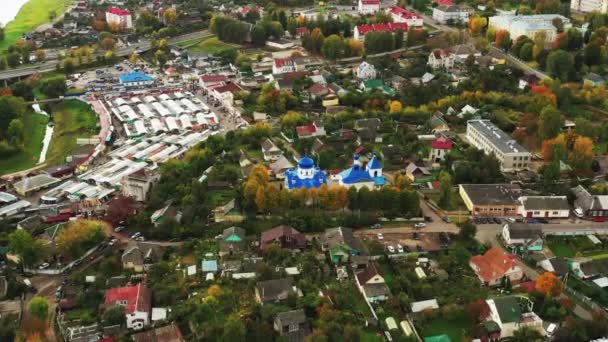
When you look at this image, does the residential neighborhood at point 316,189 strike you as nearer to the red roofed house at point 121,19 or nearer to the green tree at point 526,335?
the green tree at point 526,335

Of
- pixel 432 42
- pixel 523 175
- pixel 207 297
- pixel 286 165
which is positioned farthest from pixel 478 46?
pixel 207 297

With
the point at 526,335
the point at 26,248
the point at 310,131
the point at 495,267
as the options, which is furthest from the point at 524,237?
the point at 26,248

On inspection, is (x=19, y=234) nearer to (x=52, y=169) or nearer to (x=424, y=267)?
(x=52, y=169)

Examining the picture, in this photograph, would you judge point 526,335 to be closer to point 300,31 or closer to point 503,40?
point 503,40

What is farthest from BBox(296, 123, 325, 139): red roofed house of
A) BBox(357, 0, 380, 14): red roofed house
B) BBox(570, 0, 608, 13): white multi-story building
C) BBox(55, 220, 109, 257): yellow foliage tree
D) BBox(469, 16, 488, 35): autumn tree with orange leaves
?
BBox(570, 0, 608, 13): white multi-story building

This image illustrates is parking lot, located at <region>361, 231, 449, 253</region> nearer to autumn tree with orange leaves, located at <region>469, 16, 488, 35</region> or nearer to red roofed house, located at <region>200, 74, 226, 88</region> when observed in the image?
red roofed house, located at <region>200, 74, 226, 88</region>

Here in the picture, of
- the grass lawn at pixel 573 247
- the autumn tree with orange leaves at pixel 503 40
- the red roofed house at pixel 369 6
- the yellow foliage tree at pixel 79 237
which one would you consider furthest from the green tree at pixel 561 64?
the yellow foliage tree at pixel 79 237
